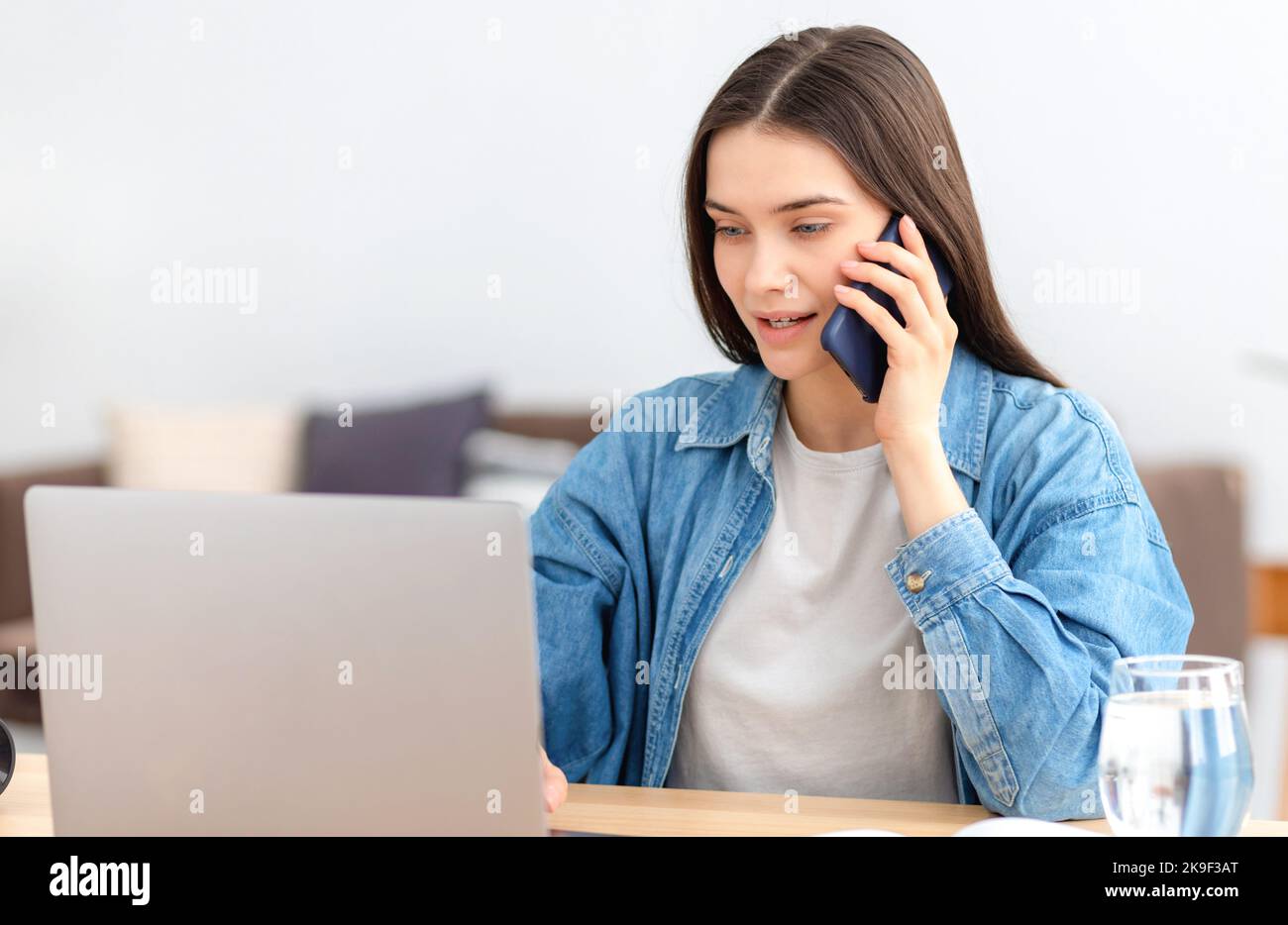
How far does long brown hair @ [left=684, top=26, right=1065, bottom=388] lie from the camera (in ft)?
3.89

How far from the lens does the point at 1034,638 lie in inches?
39.5

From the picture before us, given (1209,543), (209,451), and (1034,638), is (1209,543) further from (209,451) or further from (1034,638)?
(209,451)

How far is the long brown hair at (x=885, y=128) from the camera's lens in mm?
1186

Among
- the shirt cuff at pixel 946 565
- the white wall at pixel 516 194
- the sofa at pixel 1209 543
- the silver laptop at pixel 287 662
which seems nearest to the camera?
the silver laptop at pixel 287 662

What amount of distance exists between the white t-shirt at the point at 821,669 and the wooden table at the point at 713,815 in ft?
0.62

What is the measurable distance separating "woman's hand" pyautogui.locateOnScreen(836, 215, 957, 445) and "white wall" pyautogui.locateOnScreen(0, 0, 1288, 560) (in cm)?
129

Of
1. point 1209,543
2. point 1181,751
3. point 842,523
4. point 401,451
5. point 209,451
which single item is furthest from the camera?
point 209,451

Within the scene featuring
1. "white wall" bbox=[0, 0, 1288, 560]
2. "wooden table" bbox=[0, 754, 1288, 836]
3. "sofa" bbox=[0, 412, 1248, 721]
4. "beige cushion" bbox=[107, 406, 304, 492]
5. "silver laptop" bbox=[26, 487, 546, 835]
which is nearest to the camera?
"silver laptop" bbox=[26, 487, 546, 835]

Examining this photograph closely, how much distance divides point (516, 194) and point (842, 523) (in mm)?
1793

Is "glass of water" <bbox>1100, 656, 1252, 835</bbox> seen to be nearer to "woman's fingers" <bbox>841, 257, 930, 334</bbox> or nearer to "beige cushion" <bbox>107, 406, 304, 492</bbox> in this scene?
"woman's fingers" <bbox>841, 257, 930, 334</bbox>

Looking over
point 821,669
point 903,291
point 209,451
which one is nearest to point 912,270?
point 903,291

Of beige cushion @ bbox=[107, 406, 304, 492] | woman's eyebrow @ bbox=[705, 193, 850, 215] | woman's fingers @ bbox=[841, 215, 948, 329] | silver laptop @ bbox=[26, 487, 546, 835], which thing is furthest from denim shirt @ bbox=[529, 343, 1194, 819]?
beige cushion @ bbox=[107, 406, 304, 492]

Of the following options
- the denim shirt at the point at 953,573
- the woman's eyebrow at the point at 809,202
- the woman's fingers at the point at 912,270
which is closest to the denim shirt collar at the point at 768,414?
the denim shirt at the point at 953,573

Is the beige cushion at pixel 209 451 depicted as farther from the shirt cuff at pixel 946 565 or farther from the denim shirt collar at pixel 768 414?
the shirt cuff at pixel 946 565
